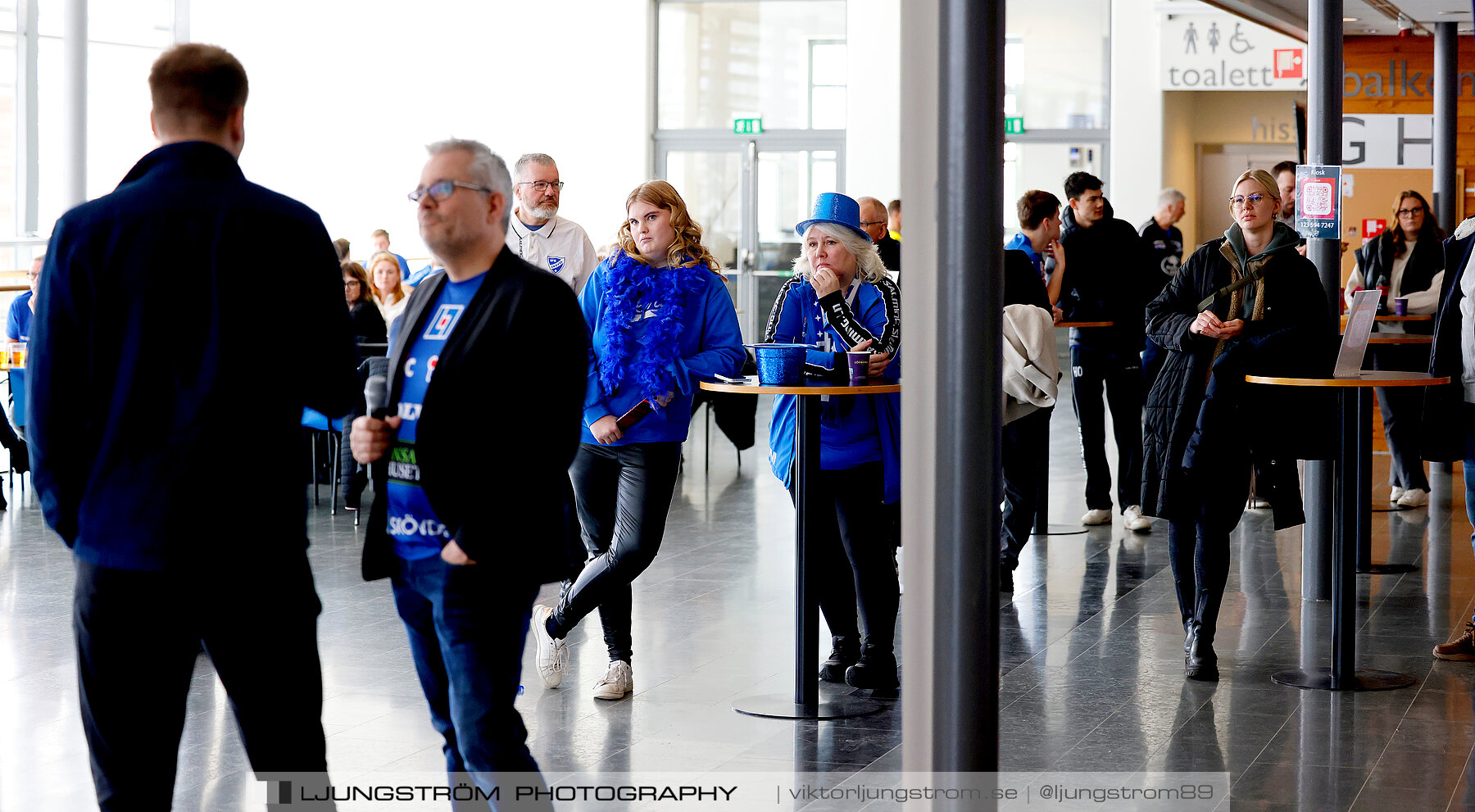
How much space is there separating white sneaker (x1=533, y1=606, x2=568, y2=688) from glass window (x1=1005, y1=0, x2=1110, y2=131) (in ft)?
39.7

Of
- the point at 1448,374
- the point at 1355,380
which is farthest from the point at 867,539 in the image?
the point at 1448,374

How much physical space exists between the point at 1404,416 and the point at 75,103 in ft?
24.8

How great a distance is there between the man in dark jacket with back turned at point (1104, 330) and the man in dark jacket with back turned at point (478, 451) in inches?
216

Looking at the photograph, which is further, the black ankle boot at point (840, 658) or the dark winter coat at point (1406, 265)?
the dark winter coat at point (1406, 265)

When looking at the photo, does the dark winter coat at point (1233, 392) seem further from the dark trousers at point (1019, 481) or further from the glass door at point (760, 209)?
the glass door at point (760, 209)

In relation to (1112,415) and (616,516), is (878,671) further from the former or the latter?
(1112,415)

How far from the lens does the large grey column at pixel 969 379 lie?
2.94 metres

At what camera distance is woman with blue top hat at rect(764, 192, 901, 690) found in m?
4.63

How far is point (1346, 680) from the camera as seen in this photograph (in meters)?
4.88

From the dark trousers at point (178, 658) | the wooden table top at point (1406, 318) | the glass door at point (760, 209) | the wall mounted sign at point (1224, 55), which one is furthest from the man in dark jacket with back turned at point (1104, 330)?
the glass door at point (760, 209)

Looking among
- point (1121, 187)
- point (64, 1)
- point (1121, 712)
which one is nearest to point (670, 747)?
point (1121, 712)

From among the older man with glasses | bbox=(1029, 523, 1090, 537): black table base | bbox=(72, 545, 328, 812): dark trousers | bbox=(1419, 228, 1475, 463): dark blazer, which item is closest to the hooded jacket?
bbox=(1029, 523, 1090, 537): black table base

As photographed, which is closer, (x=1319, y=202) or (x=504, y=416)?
(x=504, y=416)

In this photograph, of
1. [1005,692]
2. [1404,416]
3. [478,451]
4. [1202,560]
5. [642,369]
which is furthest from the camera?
[1404,416]
